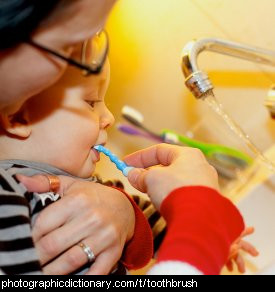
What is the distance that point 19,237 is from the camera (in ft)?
1.83

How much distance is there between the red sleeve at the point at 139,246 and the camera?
76 cm

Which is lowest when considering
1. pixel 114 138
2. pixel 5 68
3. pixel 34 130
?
pixel 114 138

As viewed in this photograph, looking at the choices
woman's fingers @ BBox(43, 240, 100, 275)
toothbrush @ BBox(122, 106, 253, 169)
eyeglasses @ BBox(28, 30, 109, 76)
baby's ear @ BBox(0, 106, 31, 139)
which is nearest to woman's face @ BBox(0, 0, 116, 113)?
eyeglasses @ BBox(28, 30, 109, 76)

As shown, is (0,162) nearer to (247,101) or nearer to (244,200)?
(244,200)

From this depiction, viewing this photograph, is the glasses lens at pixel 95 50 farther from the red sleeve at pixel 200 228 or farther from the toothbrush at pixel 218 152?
the toothbrush at pixel 218 152

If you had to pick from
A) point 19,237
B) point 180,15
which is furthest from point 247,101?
point 19,237

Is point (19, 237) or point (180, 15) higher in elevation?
point (180, 15)

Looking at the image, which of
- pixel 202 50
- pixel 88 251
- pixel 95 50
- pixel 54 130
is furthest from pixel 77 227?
pixel 202 50

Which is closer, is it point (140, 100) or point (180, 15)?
point (180, 15)

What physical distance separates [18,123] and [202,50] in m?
0.36

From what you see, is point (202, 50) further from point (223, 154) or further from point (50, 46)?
point (50, 46)

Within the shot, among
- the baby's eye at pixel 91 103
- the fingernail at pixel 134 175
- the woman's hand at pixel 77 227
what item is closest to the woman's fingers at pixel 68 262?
the woman's hand at pixel 77 227

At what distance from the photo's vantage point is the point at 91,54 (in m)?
0.54

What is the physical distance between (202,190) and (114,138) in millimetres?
630
